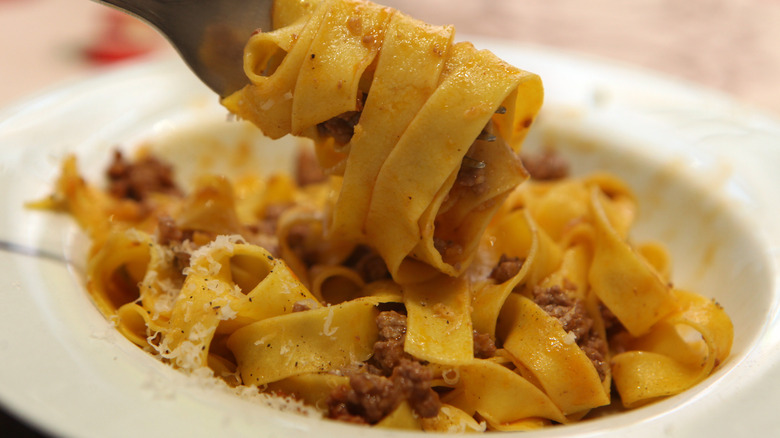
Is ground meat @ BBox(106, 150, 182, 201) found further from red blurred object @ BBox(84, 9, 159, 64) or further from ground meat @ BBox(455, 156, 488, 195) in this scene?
red blurred object @ BBox(84, 9, 159, 64)

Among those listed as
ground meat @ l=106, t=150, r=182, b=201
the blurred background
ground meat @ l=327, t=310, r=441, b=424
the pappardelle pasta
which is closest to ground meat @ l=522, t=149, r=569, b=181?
the pappardelle pasta

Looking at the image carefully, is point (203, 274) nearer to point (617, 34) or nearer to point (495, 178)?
point (495, 178)

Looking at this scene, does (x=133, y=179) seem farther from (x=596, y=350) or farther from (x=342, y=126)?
(x=596, y=350)

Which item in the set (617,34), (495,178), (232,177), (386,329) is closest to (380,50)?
(495,178)

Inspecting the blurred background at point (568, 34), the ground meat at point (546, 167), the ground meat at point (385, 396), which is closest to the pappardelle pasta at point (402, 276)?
the ground meat at point (385, 396)

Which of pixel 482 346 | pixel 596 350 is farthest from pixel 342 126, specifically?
pixel 596 350
